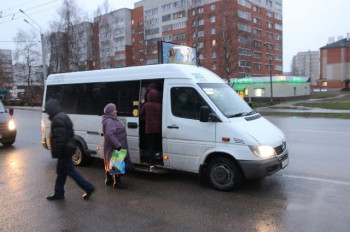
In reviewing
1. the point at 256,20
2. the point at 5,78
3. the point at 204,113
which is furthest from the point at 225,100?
the point at 5,78

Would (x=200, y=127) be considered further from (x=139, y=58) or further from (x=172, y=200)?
(x=139, y=58)

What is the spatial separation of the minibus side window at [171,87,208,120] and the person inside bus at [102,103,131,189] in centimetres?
110

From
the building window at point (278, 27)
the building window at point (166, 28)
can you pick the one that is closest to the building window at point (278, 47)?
the building window at point (278, 27)

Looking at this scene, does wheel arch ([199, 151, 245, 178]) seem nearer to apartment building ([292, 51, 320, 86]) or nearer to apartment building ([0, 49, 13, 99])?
apartment building ([0, 49, 13, 99])

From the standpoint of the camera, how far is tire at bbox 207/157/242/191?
5438 millimetres

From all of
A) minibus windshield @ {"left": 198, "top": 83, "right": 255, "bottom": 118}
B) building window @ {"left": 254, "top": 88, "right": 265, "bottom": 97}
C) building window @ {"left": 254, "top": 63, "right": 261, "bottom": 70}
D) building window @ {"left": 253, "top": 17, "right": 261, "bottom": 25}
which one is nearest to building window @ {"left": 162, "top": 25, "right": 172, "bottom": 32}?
building window @ {"left": 253, "top": 17, "right": 261, "bottom": 25}


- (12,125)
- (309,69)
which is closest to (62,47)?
(12,125)

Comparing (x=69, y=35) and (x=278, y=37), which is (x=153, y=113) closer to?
(x=69, y=35)

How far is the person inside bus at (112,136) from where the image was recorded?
226 inches

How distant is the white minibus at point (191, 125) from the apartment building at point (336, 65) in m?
90.7

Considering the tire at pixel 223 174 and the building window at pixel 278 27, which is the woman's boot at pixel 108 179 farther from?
the building window at pixel 278 27

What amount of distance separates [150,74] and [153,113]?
0.86 m

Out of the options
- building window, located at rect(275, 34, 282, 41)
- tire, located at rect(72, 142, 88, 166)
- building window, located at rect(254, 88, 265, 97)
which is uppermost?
building window, located at rect(275, 34, 282, 41)

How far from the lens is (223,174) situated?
5578 millimetres
